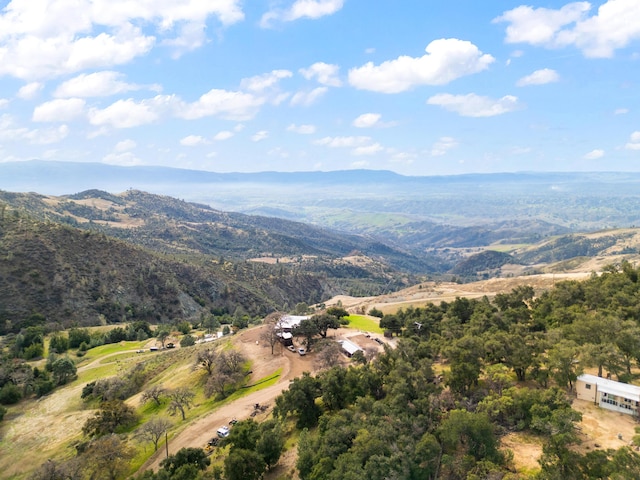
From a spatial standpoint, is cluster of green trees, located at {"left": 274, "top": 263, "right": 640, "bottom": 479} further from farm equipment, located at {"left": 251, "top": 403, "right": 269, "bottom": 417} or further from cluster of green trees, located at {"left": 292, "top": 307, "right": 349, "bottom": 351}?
cluster of green trees, located at {"left": 292, "top": 307, "right": 349, "bottom": 351}

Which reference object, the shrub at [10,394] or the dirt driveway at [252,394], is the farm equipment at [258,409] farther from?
the shrub at [10,394]

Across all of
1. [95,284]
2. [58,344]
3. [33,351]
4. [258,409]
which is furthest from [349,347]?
[95,284]

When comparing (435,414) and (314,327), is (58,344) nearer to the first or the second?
(314,327)

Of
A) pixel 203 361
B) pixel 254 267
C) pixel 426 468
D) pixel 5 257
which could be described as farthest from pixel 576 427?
pixel 254 267

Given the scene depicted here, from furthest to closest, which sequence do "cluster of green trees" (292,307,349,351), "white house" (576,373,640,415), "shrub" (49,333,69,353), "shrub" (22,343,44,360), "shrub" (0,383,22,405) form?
1. "shrub" (49,333,69,353)
2. "shrub" (22,343,44,360)
3. "cluster of green trees" (292,307,349,351)
4. "shrub" (0,383,22,405)
5. "white house" (576,373,640,415)

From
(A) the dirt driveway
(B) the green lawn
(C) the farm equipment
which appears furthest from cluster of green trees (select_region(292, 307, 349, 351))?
(C) the farm equipment

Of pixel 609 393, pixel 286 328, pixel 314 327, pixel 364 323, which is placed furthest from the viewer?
pixel 364 323

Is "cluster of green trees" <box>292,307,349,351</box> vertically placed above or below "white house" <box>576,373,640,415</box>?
below
